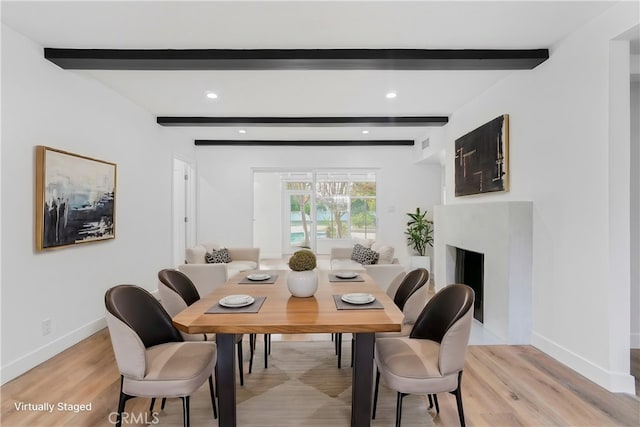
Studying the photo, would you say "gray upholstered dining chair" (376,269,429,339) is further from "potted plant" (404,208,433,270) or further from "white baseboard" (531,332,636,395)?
"potted plant" (404,208,433,270)

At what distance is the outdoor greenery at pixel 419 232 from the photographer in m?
6.42

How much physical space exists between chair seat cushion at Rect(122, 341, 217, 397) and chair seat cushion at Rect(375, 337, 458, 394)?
992 mm

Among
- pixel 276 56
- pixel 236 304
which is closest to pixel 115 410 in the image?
pixel 236 304

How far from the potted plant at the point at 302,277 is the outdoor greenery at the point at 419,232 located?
4610mm

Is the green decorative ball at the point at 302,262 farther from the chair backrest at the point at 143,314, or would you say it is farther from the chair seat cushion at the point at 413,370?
the chair backrest at the point at 143,314

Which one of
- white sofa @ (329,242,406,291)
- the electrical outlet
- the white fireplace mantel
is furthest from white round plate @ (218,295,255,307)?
the white fireplace mantel

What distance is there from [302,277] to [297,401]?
0.84 metres

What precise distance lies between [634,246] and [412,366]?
2.50m

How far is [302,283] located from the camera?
214 cm

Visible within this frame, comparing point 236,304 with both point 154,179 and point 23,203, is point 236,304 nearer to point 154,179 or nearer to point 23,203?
point 23,203

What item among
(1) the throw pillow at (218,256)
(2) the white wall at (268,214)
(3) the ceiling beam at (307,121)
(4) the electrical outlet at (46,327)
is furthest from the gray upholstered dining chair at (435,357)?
(2) the white wall at (268,214)

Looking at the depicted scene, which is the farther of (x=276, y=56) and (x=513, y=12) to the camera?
(x=276, y=56)

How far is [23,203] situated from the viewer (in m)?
2.64

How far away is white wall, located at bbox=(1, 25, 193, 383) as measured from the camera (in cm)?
253
